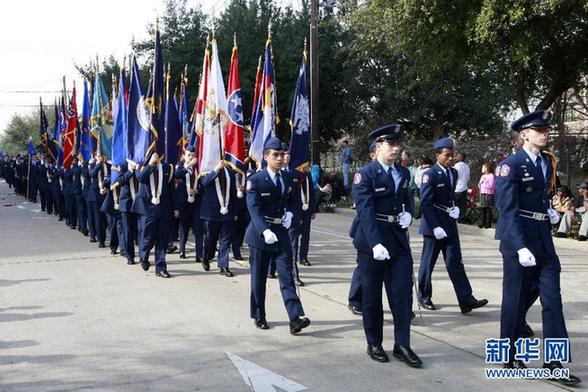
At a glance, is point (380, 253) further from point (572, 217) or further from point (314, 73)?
point (314, 73)

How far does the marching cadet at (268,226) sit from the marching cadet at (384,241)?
1.02m

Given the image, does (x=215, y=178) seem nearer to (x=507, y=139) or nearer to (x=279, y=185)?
(x=279, y=185)

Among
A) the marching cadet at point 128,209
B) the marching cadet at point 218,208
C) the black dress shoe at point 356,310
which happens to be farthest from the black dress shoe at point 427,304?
the marching cadet at point 128,209

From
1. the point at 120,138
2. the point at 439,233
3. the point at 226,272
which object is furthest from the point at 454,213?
the point at 120,138

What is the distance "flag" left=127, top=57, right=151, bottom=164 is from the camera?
33.4 ft

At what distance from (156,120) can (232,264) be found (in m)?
2.56

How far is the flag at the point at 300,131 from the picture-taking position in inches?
393

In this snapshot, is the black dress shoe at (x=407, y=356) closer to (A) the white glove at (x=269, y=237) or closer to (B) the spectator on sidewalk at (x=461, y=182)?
(A) the white glove at (x=269, y=237)

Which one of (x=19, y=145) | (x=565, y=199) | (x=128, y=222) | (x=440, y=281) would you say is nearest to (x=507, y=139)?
(x=565, y=199)

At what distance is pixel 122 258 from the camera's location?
10.8m

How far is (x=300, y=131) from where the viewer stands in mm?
10289

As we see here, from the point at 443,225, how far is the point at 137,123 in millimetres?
5650

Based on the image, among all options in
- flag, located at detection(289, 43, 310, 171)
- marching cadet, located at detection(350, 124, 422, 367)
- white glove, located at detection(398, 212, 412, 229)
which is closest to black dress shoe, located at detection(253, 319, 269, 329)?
marching cadet, located at detection(350, 124, 422, 367)

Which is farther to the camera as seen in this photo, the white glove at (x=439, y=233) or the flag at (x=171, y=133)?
the flag at (x=171, y=133)
